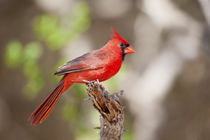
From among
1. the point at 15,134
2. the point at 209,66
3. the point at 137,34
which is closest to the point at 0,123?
the point at 15,134

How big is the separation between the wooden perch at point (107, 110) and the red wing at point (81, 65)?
0.24m

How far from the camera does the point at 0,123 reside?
5.64 metres

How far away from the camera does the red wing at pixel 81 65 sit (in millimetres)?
2312

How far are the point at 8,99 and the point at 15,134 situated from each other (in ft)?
1.75

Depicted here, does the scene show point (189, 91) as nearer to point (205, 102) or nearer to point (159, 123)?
point (205, 102)

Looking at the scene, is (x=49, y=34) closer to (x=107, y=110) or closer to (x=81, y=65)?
(x=81, y=65)

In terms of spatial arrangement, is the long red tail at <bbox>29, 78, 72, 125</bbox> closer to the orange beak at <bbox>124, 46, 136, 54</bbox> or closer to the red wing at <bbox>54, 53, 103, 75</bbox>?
the red wing at <bbox>54, 53, 103, 75</bbox>

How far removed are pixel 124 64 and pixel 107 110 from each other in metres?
1.98

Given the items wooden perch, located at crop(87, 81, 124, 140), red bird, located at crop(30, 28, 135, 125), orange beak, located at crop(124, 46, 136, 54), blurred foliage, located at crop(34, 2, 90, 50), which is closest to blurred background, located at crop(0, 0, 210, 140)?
blurred foliage, located at crop(34, 2, 90, 50)

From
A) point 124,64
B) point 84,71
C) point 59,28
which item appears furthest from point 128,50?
point 59,28

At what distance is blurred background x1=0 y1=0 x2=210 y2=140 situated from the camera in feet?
13.7

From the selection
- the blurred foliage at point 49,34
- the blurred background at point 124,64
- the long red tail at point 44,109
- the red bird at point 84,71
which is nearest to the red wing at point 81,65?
the red bird at point 84,71

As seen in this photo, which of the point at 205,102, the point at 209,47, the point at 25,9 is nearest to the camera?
the point at 209,47

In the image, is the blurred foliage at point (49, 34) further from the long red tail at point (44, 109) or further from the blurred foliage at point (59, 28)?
the long red tail at point (44, 109)
